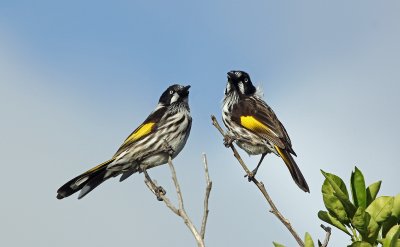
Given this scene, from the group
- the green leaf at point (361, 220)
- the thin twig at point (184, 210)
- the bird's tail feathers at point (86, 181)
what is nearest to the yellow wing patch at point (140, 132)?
the bird's tail feathers at point (86, 181)

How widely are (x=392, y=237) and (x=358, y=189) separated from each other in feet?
1.57

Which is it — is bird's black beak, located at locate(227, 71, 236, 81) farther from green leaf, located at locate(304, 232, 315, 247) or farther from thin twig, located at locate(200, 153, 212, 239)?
green leaf, located at locate(304, 232, 315, 247)

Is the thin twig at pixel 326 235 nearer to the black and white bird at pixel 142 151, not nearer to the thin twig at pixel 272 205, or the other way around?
the thin twig at pixel 272 205

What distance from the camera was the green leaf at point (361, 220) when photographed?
3.50m

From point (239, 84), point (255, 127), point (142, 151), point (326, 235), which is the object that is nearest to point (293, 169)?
point (255, 127)

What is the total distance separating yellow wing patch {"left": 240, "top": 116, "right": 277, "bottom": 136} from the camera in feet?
31.8

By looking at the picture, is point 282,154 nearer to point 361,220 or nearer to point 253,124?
point 253,124

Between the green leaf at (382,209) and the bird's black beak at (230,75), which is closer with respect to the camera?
the green leaf at (382,209)

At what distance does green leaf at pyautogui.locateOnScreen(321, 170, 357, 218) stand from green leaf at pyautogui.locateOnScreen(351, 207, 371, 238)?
0.33 feet

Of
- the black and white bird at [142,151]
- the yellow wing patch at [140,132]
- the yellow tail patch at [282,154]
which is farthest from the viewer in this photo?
the yellow wing patch at [140,132]

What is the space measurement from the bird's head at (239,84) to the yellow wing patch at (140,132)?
4.71 ft

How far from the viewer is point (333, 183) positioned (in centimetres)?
357

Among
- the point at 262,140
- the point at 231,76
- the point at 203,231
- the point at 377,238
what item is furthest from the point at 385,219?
the point at 231,76

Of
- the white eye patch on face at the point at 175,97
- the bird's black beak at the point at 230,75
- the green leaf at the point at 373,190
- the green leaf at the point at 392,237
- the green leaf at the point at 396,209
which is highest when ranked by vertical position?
the white eye patch on face at the point at 175,97
